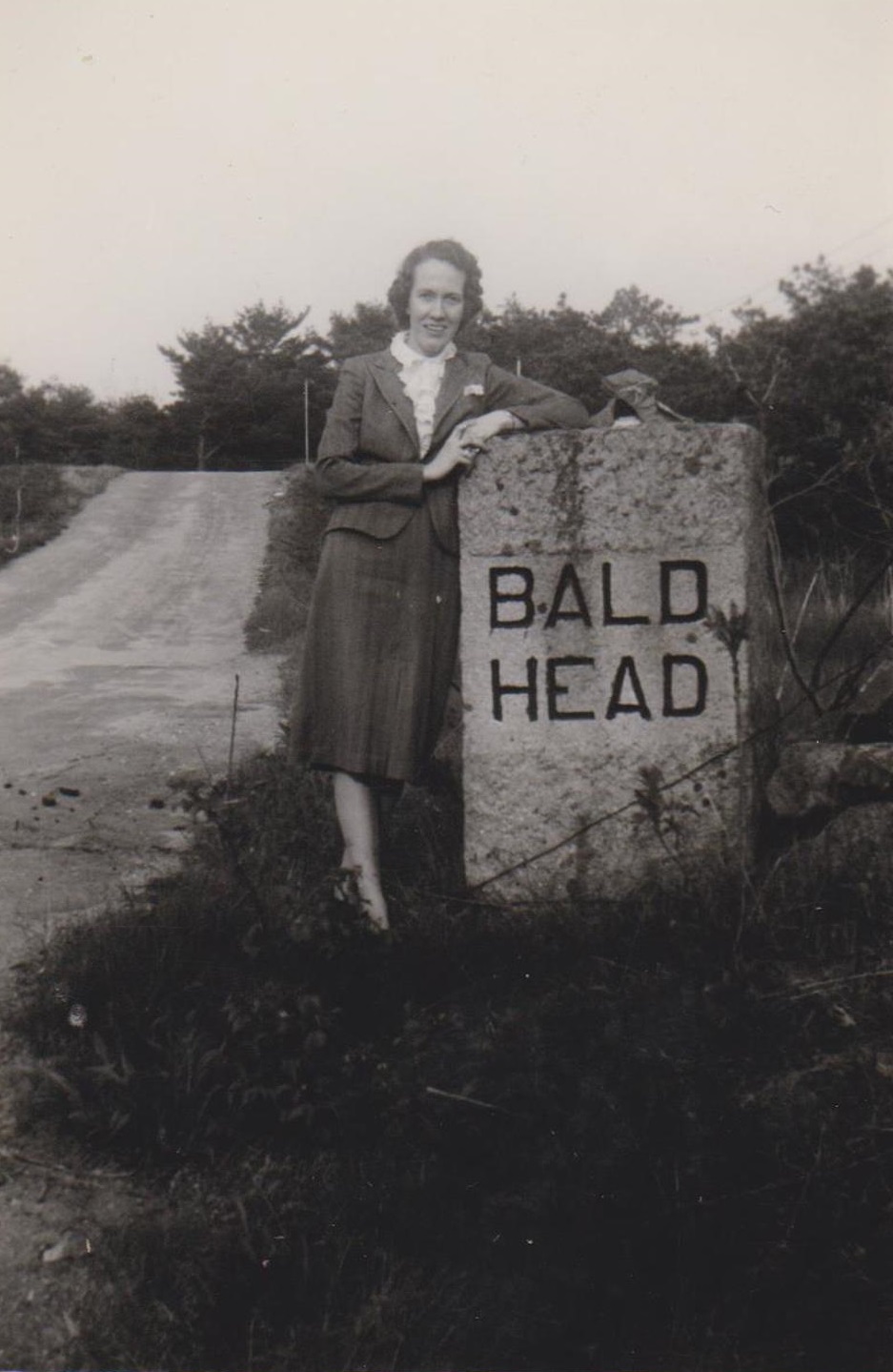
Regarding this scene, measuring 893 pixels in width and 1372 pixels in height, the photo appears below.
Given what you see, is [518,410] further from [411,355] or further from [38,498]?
[38,498]

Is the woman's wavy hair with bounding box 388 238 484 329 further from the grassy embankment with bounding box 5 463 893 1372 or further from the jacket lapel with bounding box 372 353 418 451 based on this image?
the grassy embankment with bounding box 5 463 893 1372

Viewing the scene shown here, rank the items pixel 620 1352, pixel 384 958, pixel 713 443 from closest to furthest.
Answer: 1. pixel 620 1352
2. pixel 384 958
3. pixel 713 443

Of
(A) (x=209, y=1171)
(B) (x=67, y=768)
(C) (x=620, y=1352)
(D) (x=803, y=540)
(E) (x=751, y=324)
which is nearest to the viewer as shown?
(C) (x=620, y=1352)

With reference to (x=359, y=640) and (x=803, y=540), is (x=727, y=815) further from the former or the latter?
(x=803, y=540)

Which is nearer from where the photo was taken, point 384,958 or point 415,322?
point 384,958

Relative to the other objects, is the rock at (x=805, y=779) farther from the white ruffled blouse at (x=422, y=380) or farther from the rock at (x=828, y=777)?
the white ruffled blouse at (x=422, y=380)

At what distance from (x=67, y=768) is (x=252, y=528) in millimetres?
12628

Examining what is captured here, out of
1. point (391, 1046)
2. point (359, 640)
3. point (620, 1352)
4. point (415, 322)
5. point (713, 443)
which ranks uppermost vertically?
point (415, 322)

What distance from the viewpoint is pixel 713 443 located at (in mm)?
3244

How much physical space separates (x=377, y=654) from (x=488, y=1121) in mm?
1431

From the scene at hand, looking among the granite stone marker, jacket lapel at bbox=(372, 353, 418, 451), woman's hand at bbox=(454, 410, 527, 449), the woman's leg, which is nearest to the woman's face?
jacket lapel at bbox=(372, 353, 418, 451)

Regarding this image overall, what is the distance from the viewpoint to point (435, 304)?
137 inches

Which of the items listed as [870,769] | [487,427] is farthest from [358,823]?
[870,769]

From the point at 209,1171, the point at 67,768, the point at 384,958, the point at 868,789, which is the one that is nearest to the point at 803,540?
the point at 67,768
